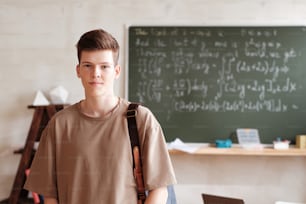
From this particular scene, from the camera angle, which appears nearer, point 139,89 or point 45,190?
point 45,190

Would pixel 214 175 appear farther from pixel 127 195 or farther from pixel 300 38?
pixel 127 195

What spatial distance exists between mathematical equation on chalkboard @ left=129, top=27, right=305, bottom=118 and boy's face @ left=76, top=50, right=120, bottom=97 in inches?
75.1

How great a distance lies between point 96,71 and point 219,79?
2.03 m

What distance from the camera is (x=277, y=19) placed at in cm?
300

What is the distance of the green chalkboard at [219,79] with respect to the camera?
3.00 metres

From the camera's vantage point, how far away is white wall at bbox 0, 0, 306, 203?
3027 mm

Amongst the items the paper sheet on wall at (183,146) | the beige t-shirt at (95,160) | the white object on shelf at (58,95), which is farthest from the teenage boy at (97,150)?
the white object on shelf at (58,95)

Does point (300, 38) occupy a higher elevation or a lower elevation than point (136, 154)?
higher

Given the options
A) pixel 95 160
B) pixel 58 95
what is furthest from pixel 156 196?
pixel 58 95

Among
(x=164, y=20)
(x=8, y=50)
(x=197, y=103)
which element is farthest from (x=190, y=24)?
(x=8, y=50)

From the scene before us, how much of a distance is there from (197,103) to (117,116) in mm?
1935

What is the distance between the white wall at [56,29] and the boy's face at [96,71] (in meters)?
1.92

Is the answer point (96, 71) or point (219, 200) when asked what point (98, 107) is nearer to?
point (96, 71)

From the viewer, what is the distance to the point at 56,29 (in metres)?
3.12
